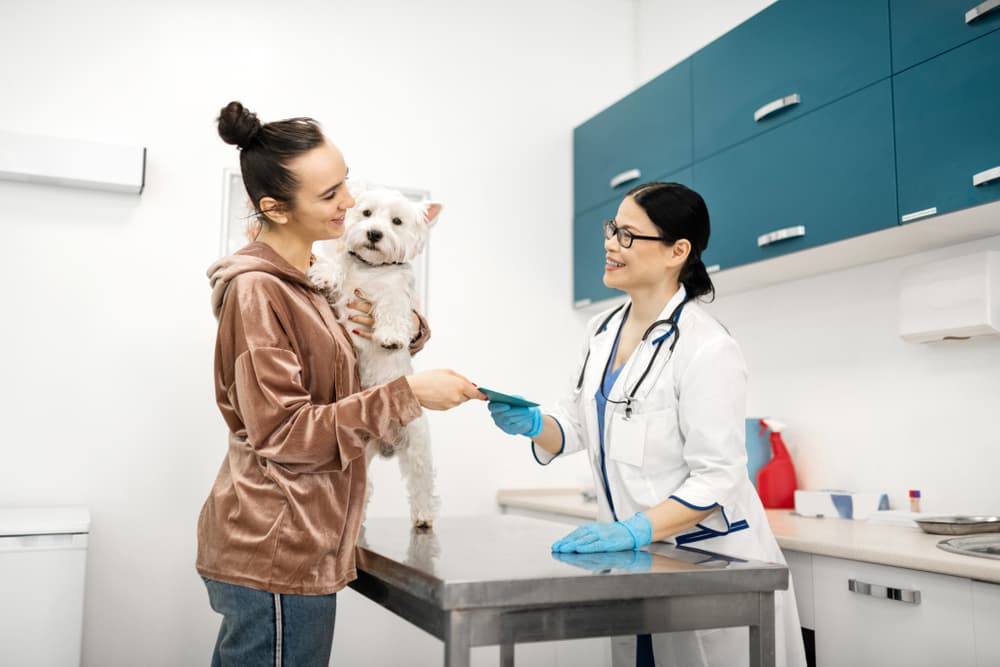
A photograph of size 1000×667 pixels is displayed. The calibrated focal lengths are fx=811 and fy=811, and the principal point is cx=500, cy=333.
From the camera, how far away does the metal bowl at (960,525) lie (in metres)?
2.00

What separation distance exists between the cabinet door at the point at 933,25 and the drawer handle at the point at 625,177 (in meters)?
1.16

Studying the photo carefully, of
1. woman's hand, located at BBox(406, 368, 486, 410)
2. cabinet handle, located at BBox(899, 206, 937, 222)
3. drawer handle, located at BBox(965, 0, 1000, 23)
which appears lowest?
woman's hand, located at BBox(406, 368, 486, 410)

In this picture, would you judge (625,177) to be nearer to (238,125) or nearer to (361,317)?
(361,317)

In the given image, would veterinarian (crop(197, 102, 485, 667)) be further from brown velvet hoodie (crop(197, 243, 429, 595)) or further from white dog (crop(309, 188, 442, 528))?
white dog (crop(309, 188, 442, 528))

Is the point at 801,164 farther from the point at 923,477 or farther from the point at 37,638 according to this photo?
the point at 37,638

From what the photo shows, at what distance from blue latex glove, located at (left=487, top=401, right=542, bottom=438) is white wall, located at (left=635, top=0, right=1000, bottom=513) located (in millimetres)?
1337

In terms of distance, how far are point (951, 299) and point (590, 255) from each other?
62.2 inches

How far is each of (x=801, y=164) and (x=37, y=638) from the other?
8.41ft

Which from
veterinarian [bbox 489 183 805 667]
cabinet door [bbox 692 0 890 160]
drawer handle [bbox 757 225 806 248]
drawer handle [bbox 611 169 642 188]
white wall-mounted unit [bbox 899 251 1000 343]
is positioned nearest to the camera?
veterinarian [bbox 489 183 805 667]

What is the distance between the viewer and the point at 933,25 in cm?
207

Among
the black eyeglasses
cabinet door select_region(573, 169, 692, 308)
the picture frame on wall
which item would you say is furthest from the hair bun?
cabinet door select_region(573, 169, 692, 308)

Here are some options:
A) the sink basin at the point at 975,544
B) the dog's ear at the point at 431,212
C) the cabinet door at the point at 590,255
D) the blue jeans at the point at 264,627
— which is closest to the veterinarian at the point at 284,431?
the blue jeans at the point at 264,627

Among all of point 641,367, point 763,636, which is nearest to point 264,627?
point 763,636

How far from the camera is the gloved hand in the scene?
127 cm
